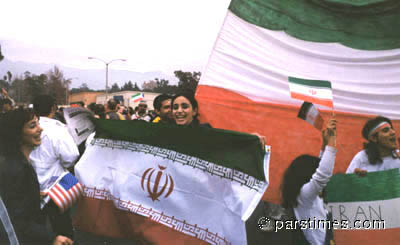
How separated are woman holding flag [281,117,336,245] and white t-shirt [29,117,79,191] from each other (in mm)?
2140

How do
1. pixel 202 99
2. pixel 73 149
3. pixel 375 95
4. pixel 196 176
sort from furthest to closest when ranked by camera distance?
pixel 202 99 → pixel 375 95 → pixel 73 149 → pixel 196 176

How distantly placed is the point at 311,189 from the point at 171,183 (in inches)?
42.2

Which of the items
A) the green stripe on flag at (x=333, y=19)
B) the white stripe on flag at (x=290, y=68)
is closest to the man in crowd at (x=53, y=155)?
the white stripe on flag at (x=290, y=68)

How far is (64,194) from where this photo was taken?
8.42 ft

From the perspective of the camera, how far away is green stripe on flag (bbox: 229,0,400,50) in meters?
3.97

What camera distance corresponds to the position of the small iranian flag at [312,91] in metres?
2.79

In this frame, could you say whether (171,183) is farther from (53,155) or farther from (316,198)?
(53,155)

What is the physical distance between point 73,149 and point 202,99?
1.64 metres

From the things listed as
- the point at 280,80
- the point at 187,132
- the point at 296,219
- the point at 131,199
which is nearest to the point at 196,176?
the point at 187,132

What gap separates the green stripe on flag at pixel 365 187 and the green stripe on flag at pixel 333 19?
188 centimetres

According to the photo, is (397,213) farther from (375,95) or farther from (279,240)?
(375,95)

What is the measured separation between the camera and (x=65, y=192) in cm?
259

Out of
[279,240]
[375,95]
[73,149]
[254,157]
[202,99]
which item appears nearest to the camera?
[254,157]

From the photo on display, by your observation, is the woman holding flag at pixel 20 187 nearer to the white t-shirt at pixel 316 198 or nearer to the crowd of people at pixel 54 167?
the crowd of people at pixel 54 167
